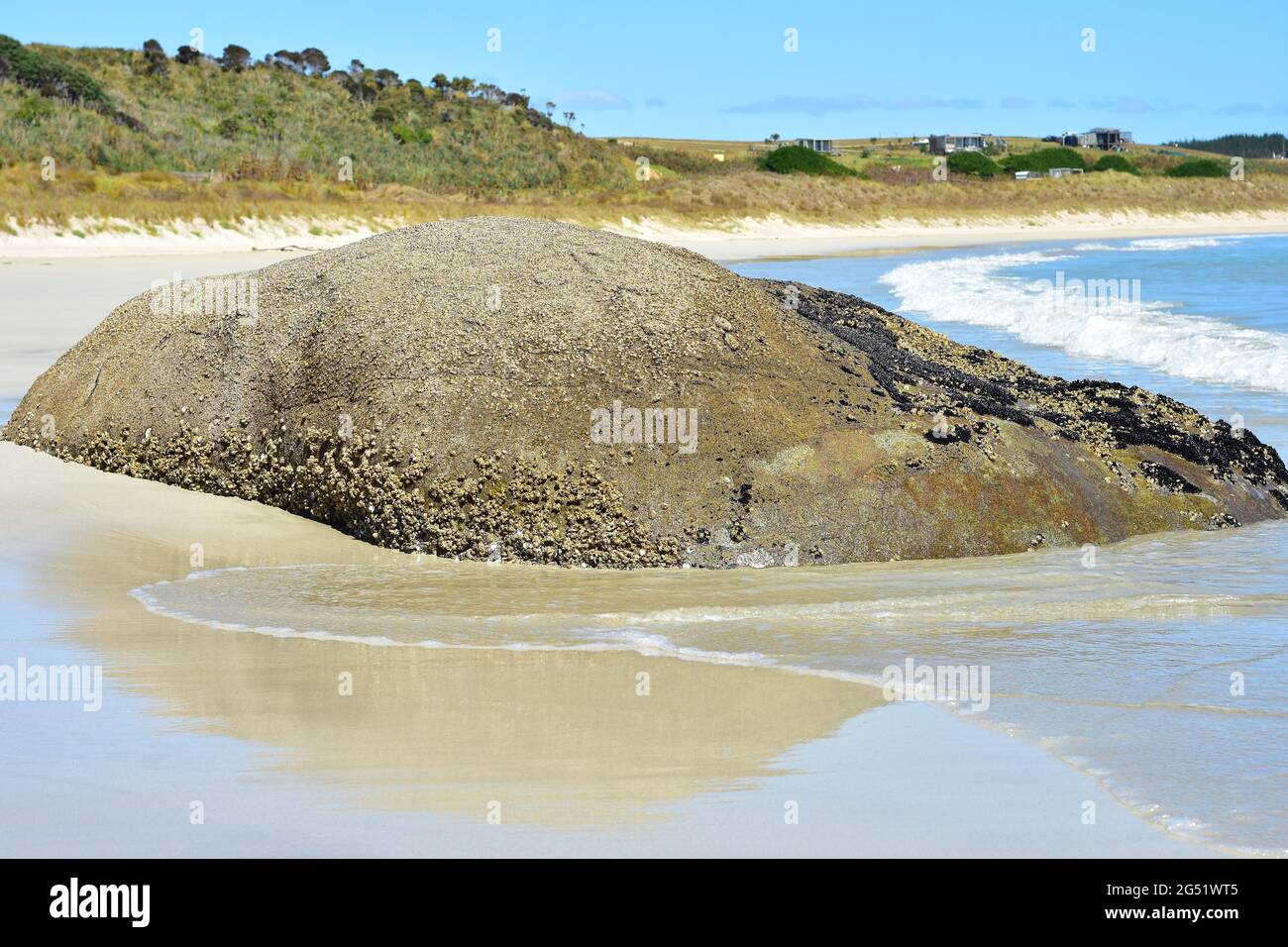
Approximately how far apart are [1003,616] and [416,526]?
234 cm

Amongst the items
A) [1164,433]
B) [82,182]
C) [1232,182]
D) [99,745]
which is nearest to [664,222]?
[82,182]

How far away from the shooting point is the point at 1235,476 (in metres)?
6.50

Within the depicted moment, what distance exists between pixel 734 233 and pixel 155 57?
2745 centimetres

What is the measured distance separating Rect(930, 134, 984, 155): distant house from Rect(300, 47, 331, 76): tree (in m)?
42.5

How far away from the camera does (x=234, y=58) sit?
60.3 meters

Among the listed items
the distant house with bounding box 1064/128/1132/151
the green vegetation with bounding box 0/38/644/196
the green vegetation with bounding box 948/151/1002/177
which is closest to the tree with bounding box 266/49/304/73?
the green vegetation with bounding box 0/38/644/196

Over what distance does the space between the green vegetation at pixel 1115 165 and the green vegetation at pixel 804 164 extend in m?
26.3

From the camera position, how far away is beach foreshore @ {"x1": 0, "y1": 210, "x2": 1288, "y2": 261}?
2572 cm

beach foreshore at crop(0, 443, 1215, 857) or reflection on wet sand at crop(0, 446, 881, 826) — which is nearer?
beach foreshore at crop(0, 443, 1215, 857)

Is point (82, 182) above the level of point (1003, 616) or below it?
above

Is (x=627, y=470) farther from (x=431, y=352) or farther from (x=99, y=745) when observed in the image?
(x=99, y=745)

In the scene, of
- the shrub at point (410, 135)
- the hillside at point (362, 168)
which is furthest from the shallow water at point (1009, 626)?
the shrub at point (410, 135)

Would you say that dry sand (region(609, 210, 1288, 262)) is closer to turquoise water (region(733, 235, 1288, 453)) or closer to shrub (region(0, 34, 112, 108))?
turquoise water (region(733, 235, 1288, 453))
